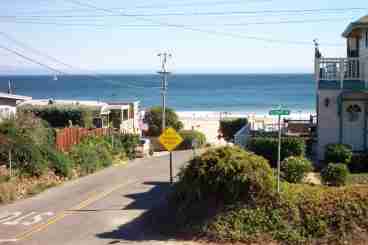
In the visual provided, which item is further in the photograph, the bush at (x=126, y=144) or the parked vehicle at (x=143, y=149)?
the parked vehicle at (x=143, y=149)

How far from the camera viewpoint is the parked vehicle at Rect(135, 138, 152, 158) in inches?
1655

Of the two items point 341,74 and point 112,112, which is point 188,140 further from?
point 341,74

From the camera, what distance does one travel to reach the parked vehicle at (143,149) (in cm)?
4204

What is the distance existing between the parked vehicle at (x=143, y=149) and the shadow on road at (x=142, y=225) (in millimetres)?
19337

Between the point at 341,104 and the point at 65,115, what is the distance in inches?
863

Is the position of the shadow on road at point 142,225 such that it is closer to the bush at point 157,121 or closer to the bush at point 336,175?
the bush at point 336,175

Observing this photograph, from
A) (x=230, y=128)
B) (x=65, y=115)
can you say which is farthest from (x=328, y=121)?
(x=65, y=115)

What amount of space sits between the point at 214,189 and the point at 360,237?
395 centimetres

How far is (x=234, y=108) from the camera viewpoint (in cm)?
11969

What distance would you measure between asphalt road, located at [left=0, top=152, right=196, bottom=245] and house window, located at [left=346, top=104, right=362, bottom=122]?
8.08 meters

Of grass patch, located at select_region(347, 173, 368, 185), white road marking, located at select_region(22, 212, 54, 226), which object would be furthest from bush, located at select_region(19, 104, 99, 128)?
grass patch, located at select_region(347, 173, 368, 185)

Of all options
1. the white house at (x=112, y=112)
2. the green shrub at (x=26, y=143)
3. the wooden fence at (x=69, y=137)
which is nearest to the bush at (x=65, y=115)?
the white house at (x=112, y=112)

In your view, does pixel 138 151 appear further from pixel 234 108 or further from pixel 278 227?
pixel 234 108

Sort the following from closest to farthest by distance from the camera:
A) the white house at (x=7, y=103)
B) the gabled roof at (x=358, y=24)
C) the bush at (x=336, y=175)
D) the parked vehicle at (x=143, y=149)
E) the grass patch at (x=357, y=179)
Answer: the bush at (x=336, y=175) → the grass patch at (x=357, y=179) → the gabled roof at (x=358, y=24) → the white house at (x=7, y=103) → the parked vehicle at (x=143, y=149)
